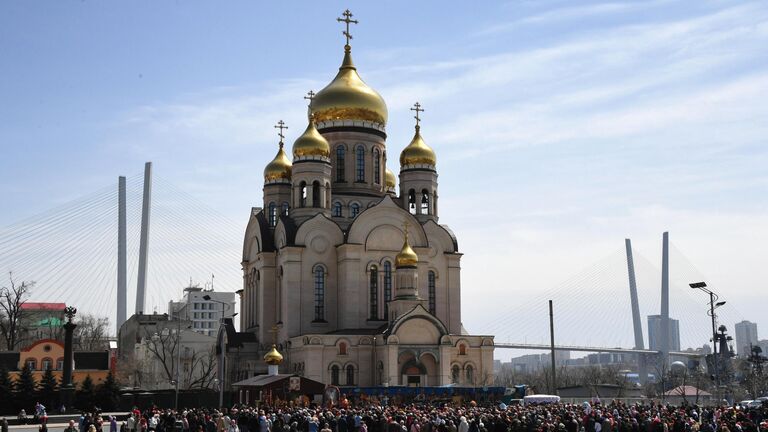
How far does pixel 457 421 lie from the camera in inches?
1038

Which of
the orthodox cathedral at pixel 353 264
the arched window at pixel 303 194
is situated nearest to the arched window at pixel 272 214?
the orthodox cathedral at pixel 353 264

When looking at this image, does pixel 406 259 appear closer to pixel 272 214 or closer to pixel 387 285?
pixel 387 285

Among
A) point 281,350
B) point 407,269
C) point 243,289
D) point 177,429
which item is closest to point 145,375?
point 243,289

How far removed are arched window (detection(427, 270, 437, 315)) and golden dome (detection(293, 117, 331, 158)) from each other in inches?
366

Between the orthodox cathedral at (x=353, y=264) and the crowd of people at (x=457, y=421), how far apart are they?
17.1 meters

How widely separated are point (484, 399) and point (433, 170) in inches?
679

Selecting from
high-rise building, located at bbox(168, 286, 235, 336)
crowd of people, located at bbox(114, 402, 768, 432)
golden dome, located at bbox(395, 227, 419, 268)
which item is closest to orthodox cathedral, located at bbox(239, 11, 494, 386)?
golden dome, located at bbox(395, 227, 419, 268)

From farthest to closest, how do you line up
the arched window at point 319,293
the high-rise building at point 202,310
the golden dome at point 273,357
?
the high-rise building at point 202,310
the arched window at point 319,293
the golden dome at point 273,357

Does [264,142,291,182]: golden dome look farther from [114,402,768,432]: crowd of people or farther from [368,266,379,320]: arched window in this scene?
[114,402,768,432]: crowd of people

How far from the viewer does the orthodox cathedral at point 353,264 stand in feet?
160

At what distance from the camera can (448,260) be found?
55.4m

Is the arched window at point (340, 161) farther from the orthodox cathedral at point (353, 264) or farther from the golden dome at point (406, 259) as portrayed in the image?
the golden dome at point (406, 259)

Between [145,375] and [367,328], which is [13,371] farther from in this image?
[145,375]

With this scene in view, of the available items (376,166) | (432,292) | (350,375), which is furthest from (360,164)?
(350,375)
